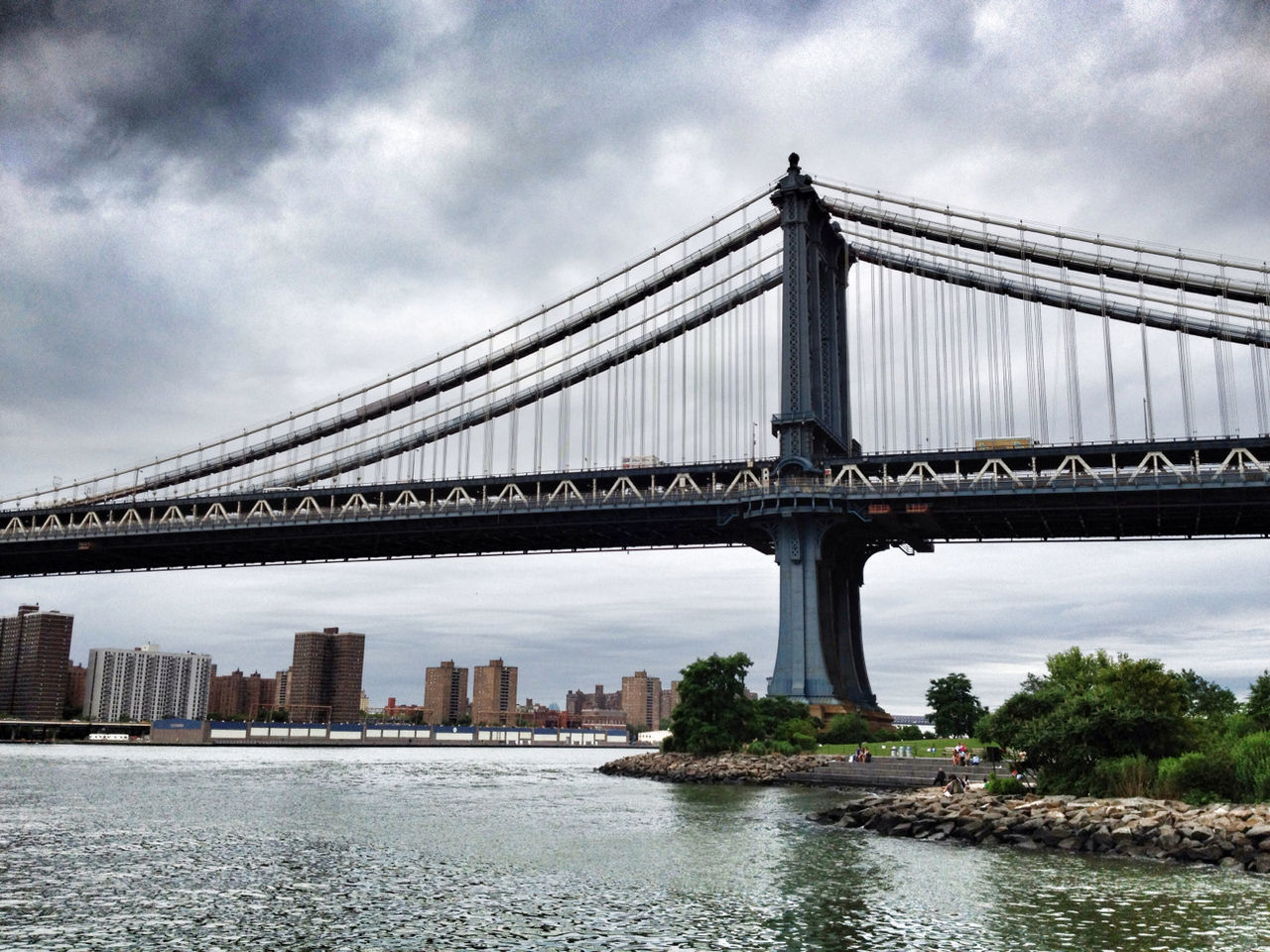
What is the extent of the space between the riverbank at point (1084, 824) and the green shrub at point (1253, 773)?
120cm

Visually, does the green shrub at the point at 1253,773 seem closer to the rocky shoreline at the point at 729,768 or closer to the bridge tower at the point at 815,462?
the rocky shoreline at the point at 729,768

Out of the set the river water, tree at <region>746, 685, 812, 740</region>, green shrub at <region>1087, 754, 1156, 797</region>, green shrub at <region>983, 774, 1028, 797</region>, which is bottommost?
the river water

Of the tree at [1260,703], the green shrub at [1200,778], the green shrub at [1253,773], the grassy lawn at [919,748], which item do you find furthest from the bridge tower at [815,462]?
the green shrub at [1253,773]

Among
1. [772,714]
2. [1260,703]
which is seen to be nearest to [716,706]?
[772,714]

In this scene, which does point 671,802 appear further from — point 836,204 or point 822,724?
point 836,204

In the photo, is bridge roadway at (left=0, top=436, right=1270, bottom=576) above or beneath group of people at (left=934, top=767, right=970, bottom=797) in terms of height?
above

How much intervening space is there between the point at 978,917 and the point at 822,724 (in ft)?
163

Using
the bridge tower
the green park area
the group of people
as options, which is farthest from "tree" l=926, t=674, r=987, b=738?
the group of people

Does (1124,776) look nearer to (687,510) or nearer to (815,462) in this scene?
(815,462)

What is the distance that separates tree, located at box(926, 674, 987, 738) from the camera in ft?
266

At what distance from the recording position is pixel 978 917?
21.6m

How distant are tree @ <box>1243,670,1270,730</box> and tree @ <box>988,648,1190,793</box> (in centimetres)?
1029

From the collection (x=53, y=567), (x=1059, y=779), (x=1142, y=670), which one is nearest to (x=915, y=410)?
(x=1142, y=670)

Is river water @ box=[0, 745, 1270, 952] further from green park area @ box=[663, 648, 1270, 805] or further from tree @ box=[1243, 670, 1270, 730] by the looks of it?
tree @ box=[1243, 670, 1270, 730]
